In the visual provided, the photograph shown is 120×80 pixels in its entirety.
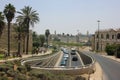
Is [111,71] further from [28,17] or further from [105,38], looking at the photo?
[105,38]

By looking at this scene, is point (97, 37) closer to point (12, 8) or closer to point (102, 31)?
point (102, 31)

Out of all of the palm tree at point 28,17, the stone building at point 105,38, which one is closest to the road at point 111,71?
the palm tree at point 28,17

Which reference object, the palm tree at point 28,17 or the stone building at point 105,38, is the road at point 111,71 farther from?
the stone building at point 105,38

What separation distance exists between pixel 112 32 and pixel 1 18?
72025mm

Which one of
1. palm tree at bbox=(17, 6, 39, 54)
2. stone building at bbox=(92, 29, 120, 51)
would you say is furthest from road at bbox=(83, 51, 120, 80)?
stone building at bbox=(92, 29, 120, 51)

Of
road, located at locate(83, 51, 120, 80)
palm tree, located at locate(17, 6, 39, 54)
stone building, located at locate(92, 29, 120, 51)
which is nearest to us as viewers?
road, located at locate(83, 51, 120, 80)

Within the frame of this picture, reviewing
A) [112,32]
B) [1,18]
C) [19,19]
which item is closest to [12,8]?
[1,18]

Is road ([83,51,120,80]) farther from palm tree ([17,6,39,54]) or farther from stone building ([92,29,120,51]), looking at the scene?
stone building ([92,29,120,51])

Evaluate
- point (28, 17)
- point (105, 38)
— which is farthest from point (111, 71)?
point (105, 38)

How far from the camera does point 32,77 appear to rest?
28688mm

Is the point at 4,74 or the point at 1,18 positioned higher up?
the point at 1,18

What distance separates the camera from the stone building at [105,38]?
137m

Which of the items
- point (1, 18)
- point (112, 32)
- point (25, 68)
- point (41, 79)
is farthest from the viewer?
point (112, 32)

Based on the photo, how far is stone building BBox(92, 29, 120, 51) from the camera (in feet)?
451
